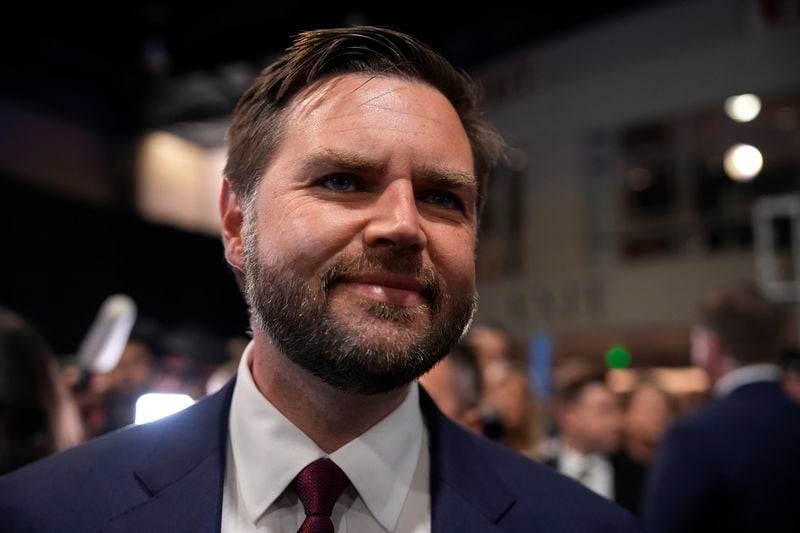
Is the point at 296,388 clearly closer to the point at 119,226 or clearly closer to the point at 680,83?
→ the point at 119,226

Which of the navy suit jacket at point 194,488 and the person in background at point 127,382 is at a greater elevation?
the navy suit jacket at point 194,488

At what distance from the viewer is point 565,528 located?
1420 millimetres

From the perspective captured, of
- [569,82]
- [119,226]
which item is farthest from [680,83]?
[119,226]

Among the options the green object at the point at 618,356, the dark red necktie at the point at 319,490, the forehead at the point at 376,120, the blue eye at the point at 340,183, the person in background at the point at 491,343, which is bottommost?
the green object at the point at 618,356

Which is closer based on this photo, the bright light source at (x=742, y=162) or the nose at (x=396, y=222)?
the nose at (x=396, y=222)

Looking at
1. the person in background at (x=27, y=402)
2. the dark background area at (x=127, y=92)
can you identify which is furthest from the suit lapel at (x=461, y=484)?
the dark background area at (x=127, y=92)

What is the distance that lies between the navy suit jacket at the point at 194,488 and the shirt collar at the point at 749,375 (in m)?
1.52

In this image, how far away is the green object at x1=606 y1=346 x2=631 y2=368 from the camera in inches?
496

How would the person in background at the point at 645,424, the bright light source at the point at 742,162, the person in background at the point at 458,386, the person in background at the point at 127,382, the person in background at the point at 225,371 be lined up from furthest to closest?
the bright light source at the point at 742,162 < the person in background at the point at 225,371 < the person in background at the point at 645,424 < the person in background at the point at 127,382 < the person in background at the point at 458,386

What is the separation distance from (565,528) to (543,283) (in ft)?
38.8

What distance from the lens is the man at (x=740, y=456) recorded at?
2.51 metres

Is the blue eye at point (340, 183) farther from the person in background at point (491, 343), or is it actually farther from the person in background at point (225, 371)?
the person in background at point (225, 371)

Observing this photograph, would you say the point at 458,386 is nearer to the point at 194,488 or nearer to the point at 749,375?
the point at 749,375

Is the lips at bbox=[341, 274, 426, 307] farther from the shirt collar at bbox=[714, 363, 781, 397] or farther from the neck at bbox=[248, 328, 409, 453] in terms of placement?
the shirt collar at bbox=[714, 363, 781, 397]
